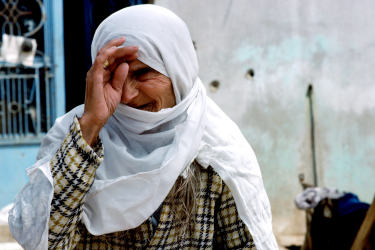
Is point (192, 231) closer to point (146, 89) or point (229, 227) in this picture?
point (229, 227)

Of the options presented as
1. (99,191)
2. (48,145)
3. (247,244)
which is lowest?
(247,244)

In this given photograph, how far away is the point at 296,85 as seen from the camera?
4676mm

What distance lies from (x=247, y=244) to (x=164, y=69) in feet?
2.29

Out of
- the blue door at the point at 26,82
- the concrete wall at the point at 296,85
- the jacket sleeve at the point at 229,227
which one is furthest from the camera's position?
the concrete wall at the point at 296,85

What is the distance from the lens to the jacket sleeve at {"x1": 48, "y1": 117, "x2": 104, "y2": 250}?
126 centimetres

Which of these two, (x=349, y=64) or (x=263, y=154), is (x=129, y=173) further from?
(x=349, y=64)

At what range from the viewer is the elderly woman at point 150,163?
1.34m

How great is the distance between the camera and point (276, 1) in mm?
4582

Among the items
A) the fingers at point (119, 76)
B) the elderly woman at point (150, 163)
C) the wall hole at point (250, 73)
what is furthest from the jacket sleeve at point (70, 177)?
the wall hole at point (250, 73)

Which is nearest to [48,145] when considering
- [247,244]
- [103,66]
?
[103,66]

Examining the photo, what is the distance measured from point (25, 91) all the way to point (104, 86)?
3100 millimetres

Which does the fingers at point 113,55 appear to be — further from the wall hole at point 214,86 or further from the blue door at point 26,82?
the wall hole at point 214,86

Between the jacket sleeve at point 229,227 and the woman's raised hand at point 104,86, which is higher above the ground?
the woman's raised hand at point 104,86

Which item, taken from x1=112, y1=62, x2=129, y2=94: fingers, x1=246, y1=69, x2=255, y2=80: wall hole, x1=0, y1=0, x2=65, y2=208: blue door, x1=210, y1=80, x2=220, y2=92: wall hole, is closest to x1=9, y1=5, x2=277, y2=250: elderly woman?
x1=112, y1=62, x2=129, y2=94: fingers
